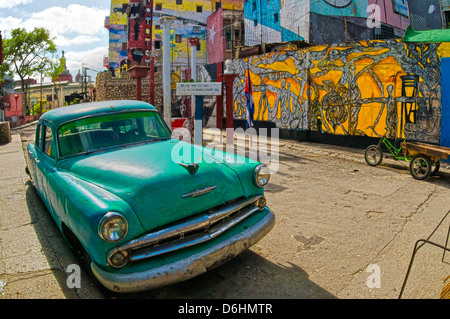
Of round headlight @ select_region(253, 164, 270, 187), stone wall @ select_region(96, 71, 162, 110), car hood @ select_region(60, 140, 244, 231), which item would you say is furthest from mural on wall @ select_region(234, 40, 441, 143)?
stone wall @ select_region(96, 71, 162, 110)

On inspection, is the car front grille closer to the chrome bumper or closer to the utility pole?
the chrome bumper

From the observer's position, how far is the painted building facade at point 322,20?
71.4 feet

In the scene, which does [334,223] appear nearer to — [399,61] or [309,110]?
[399,61]

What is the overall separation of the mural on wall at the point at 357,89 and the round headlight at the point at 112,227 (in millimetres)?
8604

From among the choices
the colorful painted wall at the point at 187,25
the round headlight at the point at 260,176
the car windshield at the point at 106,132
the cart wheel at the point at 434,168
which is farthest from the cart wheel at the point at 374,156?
the colorful painted wall at the point at 187,25

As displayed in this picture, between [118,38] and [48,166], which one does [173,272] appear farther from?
[118,38]

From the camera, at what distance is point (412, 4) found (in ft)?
57.3

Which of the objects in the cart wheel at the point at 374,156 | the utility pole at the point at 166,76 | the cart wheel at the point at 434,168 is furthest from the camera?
the utility pole at the point at 166,76

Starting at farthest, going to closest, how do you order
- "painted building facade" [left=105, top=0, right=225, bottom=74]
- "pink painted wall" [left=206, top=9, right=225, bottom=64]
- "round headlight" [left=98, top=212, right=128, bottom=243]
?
"painted building facade" [left=105, top=0, right=225, bottom=74] → "pink painted wall" [left=206, top=9, right=225, bottom=64] → "round headlight" [left=98, top=212, right=128, bottom=243]

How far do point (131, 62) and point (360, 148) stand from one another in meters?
34.1

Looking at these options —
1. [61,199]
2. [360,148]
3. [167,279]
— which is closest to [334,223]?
[167,279]

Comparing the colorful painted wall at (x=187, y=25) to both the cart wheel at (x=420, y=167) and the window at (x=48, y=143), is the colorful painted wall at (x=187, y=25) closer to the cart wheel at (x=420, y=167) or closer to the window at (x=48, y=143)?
the cart wheel at (x=420, y=167)

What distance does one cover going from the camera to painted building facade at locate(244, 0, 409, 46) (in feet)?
71.4

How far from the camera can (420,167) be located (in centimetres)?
711
